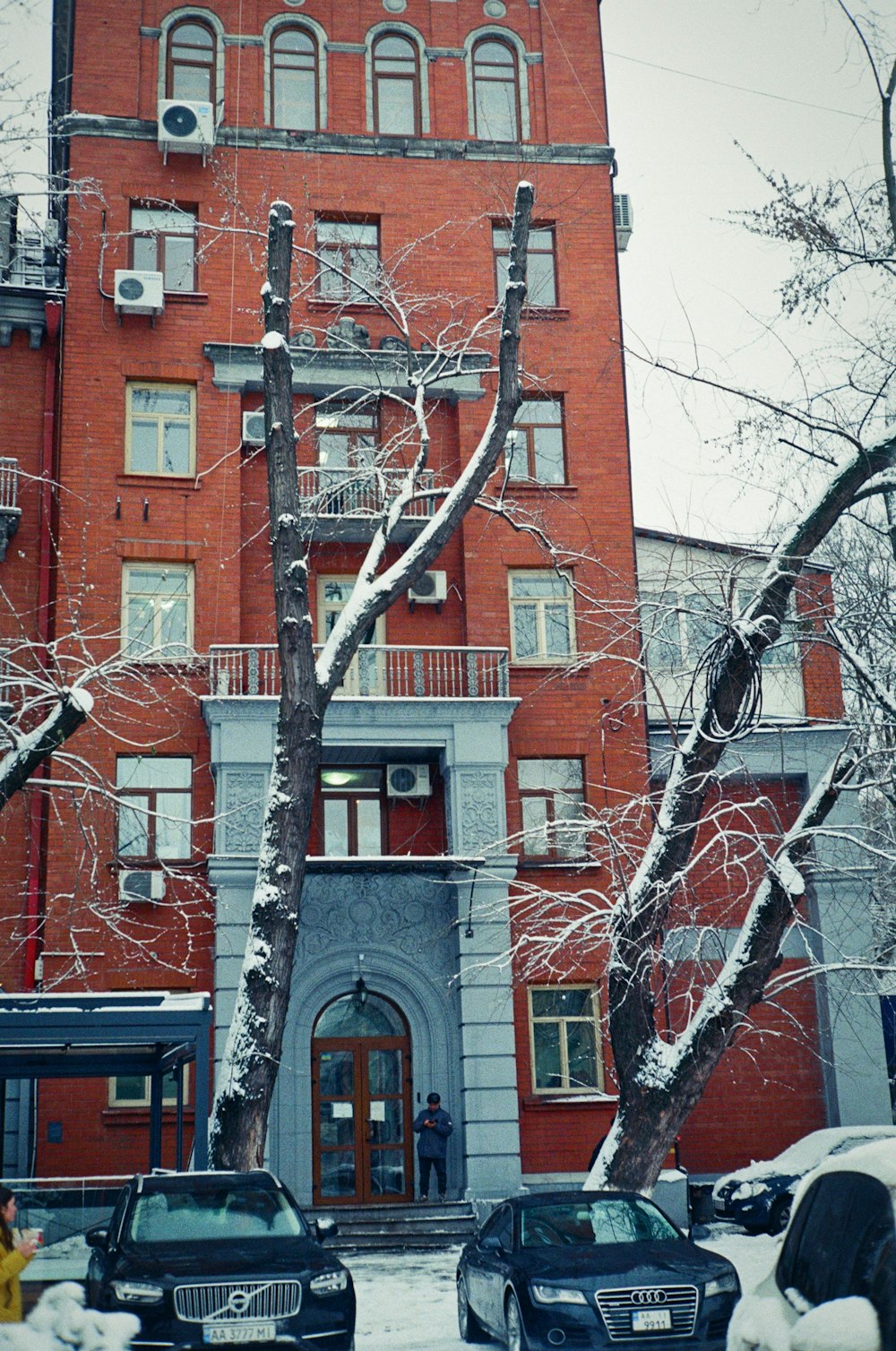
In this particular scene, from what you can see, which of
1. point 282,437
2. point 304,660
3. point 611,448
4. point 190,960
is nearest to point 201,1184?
point 304,660

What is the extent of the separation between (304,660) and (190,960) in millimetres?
10737

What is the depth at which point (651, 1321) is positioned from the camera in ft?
35.0

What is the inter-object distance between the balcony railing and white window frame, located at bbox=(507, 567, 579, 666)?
0.89m

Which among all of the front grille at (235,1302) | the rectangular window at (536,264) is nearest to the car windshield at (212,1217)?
the front grille at (235,1302)

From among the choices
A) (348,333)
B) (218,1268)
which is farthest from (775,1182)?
(348,333)

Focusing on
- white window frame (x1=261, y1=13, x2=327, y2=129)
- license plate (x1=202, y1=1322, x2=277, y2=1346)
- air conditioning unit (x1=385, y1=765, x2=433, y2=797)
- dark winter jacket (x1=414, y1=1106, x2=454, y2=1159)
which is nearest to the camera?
license plate (x1=202, y1=1322, x2=277, y2=1346)

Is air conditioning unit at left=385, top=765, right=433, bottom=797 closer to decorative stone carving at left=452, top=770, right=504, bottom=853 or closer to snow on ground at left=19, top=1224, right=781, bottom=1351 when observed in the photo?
decorative stone carving at left=452, top=770, right=504, bottom=853

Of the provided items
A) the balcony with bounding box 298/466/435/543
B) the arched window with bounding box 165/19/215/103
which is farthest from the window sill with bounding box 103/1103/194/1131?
the arched window with bounding box 165/19/215/103

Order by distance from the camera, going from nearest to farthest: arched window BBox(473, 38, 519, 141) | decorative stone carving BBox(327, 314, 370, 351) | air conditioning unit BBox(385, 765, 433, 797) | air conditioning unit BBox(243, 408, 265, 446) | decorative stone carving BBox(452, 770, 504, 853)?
decorative stone carving BBox(452, 770, 504, 853)
air conditioning unit BBox(385, 765, 433, 797)
air conditioning unit BBox(243, 408, 265, 446)
decorative stone carving BBox(327, 314, 370, 351)
arched window BBox(473, 38, 519, 141)

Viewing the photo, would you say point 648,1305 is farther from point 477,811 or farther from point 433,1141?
point 477,811

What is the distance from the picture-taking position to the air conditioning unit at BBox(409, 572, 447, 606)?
2595cm

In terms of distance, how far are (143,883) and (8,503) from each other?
726 centimetres

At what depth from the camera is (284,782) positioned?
559 inches

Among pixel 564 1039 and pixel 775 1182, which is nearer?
pixel 775 1182
